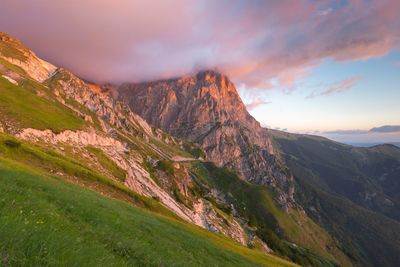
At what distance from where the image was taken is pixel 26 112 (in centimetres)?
9169

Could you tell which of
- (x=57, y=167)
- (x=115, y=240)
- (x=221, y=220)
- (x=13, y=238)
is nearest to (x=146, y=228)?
(x=115, y=240)

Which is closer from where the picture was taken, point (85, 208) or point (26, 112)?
point (85, 208)

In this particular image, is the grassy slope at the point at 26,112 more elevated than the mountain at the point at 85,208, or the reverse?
the grassy slope at the point at 26,112

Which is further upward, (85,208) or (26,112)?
(26,112)

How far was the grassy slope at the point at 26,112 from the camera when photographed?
8258cm

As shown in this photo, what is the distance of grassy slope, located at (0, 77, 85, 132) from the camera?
8258 cm

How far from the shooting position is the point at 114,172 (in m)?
96.4

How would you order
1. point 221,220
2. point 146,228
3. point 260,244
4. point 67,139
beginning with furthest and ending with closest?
point 260,244 < point 221,220 < point 67,139 < point 146,228

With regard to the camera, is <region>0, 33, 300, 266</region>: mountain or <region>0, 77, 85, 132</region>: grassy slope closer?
<region>0, 33, 300, 266</region>: mountain

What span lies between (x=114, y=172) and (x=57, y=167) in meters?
38.5

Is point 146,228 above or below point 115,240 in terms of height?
below

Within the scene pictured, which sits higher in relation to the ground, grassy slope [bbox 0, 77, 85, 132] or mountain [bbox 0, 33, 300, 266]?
grassy slope [bbox 0, 77, 85, 132]

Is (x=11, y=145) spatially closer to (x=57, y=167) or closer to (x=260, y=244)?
(x=57, y=167)

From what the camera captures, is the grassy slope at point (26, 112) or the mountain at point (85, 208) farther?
the grassy slope at point (26, 112)
